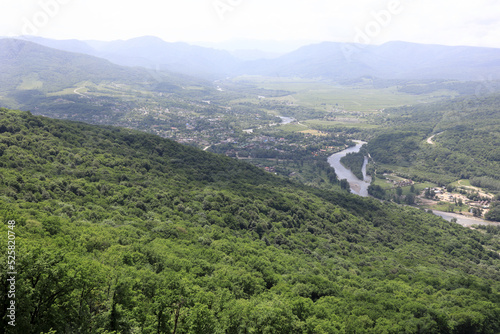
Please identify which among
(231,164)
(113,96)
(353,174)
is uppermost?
(113,96)

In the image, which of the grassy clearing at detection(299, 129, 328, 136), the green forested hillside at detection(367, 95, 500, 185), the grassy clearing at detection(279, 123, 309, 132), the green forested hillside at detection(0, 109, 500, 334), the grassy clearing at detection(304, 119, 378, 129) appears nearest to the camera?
the green forested hillside at detection(0, 109, 500, 334)

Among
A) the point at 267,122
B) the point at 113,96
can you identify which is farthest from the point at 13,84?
the point at 267,122

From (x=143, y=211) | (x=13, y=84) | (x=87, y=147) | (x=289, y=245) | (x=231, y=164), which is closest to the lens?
(x=143, y=211)

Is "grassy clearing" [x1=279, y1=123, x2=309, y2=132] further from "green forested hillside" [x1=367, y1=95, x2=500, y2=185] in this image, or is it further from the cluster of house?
the cluster of house

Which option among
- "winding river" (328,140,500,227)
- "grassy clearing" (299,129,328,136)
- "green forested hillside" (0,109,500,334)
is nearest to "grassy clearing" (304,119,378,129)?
"grassy clearing" (299,129,328,136)

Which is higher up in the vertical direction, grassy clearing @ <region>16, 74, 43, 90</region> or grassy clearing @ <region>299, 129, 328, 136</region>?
grassy clearing @ <region>16, 74, 43, 90</region>

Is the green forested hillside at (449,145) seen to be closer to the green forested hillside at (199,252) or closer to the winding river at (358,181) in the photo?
the winding river at (358,181)

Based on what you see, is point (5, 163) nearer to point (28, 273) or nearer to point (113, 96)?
point (28, 273)

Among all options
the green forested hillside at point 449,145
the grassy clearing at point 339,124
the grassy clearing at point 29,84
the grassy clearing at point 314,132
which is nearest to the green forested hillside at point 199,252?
the green forested hillside at point 449,145

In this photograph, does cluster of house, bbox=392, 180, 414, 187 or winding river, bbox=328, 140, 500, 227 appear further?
cluster of house, bbox=392, 180, 414, 187
